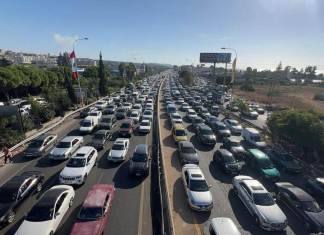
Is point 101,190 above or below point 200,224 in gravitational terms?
above

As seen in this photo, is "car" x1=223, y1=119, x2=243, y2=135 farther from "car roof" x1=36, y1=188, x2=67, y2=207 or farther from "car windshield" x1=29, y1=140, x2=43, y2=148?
"car roof" x1=36, y1=188, x2=67, y2=207

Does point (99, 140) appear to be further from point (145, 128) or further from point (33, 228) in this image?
point (33, 228)

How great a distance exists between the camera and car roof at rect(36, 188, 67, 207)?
42.0ft

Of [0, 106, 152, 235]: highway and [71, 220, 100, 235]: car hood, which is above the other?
[71, 220, 100, 235]: car hood

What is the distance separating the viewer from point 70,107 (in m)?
43.3

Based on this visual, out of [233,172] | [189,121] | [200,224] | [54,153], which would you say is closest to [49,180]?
[54,153]

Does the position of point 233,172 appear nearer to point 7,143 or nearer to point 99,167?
point 99,167

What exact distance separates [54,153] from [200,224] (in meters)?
14.6

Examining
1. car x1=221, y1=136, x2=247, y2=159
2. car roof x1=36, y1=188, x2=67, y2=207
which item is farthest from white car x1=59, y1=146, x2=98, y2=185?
car x1=221, y1=136, x2=247, y2=159

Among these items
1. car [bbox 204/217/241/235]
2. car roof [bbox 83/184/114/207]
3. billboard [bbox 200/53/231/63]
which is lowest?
car [bbox 204/217/241/235]

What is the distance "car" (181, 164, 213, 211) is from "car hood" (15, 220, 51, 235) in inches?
334

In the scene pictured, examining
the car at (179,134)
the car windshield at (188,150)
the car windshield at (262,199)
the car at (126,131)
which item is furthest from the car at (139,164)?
the car windshield at (262,199)

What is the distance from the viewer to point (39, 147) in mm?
22250

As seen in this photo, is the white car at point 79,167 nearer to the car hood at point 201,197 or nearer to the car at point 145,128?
the car hood at point 201,197
